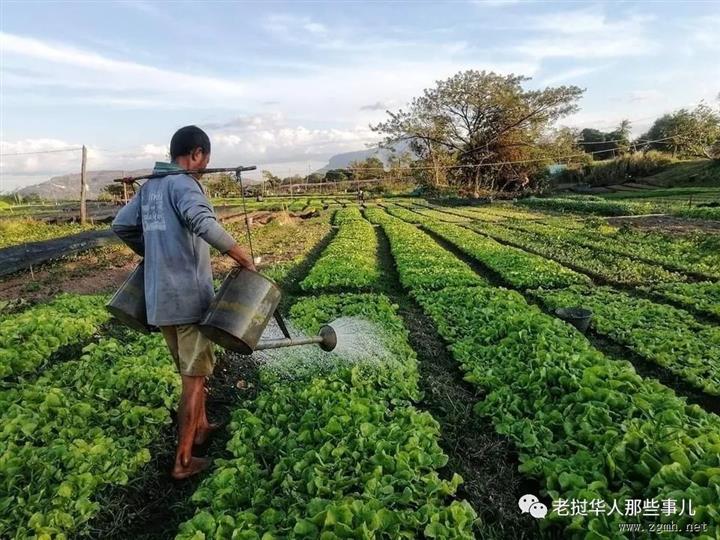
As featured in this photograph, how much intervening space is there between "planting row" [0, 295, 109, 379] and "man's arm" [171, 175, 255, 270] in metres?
3.94

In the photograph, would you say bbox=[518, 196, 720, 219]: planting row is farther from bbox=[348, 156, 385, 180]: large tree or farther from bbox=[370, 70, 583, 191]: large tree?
bbox=[348, 156, 385, 180]: large tree

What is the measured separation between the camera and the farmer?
3650mm

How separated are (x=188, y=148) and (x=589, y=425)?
3.98 metres

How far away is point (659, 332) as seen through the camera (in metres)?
6.79

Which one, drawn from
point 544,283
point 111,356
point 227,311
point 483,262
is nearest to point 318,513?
point 227,311

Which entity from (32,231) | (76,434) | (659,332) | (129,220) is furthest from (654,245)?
(32,231)

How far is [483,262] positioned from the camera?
1312 centimetres

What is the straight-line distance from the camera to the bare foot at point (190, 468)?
13.4 feet

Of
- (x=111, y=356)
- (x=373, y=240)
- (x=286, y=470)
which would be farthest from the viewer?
(x=373, y=240)

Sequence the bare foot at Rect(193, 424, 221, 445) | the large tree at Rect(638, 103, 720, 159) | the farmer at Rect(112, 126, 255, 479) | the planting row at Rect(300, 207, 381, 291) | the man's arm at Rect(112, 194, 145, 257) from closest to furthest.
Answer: the farmer at Rect(112, 126, 255, 479), the man's arm at Rect(112, 194, 145, 257), the bare foot at Rect(193, 424, 221, 445), the planting row at Rect(300, 207, 381, 291), the large tree at Rect(638, 103, 720, 159)

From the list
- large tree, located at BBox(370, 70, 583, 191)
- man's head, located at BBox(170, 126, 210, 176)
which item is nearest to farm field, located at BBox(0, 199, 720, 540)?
man's head, located at BBox(170, 126, 210, 176)

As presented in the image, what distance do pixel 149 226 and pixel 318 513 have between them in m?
2.51

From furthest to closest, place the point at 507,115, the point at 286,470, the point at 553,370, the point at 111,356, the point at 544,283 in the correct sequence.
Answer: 1. the point at 507,115
2. the point at 544,283
3. the point at 111,356
4. the point at 553,370
5. the point at 286,470

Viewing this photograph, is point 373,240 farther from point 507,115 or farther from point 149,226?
point 507,115
